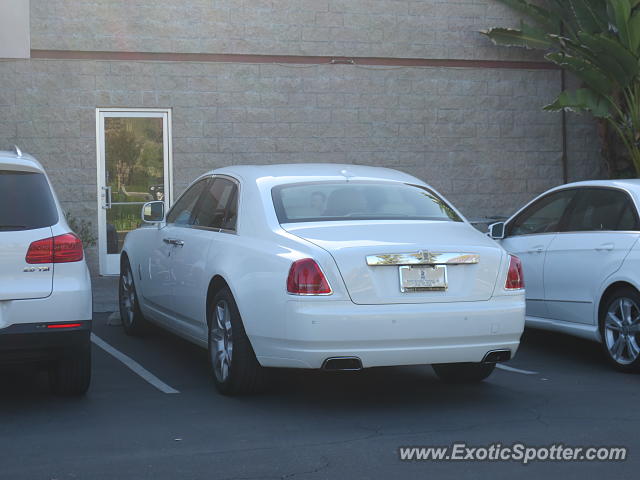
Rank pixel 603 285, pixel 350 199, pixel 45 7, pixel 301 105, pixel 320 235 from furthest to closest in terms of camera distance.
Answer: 1. pixel 301 105
2. pixel 45 7
3. pixel 603 285
4. pixel 350 199
5. pixel 320 235

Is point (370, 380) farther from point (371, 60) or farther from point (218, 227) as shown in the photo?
point (371, 60)

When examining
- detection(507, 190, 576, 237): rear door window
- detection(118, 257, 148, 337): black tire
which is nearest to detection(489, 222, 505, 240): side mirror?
detection(507, 190, 576, 237): rear door window

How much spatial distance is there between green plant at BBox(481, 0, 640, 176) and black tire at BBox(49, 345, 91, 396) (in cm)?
929

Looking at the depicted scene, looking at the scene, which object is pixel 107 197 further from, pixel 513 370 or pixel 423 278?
pixel 423 278

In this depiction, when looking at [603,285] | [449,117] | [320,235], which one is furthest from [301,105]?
[320,235]

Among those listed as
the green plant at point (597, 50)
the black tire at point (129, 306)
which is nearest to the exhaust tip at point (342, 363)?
the black tire at point (129, 306)

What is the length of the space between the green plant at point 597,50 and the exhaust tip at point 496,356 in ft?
26.9

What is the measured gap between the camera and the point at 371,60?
50.3ft

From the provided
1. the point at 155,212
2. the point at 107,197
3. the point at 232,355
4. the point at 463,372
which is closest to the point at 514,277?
the point at 463,372

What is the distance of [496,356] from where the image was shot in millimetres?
6688

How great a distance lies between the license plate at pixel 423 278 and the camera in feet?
21.1

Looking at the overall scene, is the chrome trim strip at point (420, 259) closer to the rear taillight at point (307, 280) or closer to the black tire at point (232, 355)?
the rear taillight at point (307, 280)

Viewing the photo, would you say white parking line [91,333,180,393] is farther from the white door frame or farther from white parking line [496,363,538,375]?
the white door frame

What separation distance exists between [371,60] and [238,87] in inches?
78.1
